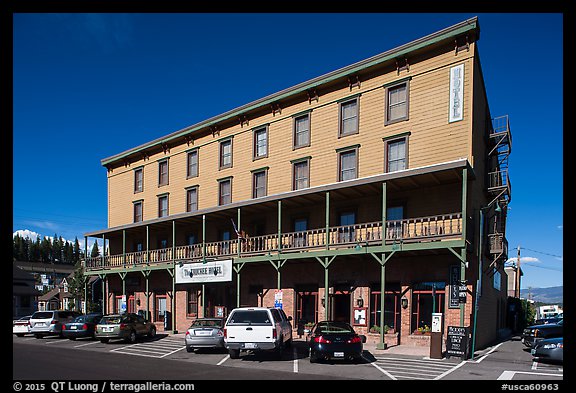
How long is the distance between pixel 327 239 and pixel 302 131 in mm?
7303

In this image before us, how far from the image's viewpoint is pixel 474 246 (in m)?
19.0

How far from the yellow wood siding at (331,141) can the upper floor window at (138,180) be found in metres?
0.53

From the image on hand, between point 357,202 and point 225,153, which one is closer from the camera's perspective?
point 357,202

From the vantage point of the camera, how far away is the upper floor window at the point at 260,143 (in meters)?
26.2

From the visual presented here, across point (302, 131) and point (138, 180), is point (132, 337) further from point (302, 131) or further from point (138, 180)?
point (138, 180)

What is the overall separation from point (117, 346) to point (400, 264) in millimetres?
13066

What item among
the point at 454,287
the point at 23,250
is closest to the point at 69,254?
the point at 23,250

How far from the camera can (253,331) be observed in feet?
47.6

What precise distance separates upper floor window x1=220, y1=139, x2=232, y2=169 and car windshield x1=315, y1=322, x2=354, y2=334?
50.5 feet

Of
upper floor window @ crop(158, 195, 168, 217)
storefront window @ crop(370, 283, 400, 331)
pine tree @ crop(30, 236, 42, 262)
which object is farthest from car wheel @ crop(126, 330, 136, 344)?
pine tree @ crop(30, 236, 42, 262)

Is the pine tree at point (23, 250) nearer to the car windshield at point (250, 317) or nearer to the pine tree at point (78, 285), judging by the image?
the pine tree at point (78, 285)

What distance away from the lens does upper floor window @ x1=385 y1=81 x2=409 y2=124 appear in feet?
68.1
